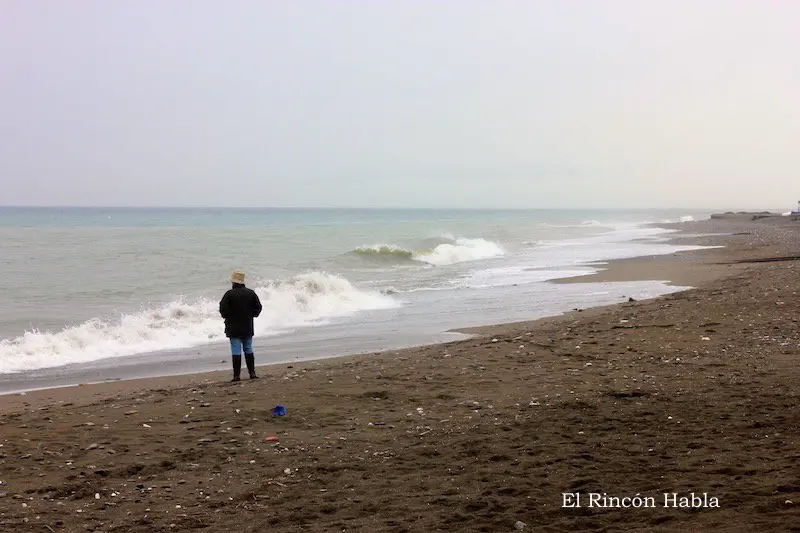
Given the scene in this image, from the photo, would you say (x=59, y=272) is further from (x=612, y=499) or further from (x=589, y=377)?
(x=612, y=499)

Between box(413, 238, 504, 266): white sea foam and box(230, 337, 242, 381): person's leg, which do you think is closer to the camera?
box(230, 337, 242, 381): person's leg

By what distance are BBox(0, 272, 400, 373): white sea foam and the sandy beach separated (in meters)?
3.19

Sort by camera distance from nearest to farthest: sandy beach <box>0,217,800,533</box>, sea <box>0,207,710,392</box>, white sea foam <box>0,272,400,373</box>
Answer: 1. sandy beach <box>0,217,800,533</box>
2. sea <box>0,207,710,392</box>
3. white sea foam <box>0,272,400,373</box>

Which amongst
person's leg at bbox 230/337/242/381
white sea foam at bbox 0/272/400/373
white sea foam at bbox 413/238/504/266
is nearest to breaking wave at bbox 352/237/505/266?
white sea foam at bbox 413/238/504/266

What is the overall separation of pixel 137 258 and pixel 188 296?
17186 mm

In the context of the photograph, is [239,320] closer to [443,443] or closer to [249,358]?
[249,358]

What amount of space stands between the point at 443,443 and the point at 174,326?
409 inches

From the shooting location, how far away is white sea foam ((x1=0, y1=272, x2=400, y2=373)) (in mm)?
13164

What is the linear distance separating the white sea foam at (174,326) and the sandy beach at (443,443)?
319cm

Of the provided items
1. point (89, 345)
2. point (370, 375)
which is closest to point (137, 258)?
point (89, 345)

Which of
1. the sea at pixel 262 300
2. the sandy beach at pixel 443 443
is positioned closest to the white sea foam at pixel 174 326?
the sea at pixel 262 300

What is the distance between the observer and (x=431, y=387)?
28.7 feet

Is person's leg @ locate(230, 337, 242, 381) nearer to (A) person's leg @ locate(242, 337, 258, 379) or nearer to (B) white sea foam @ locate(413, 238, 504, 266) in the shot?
(A) person's leg @ locate(242, 337, 258, 379)

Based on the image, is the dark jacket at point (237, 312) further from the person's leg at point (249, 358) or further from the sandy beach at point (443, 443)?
the sandy beach at point (443, 443)
